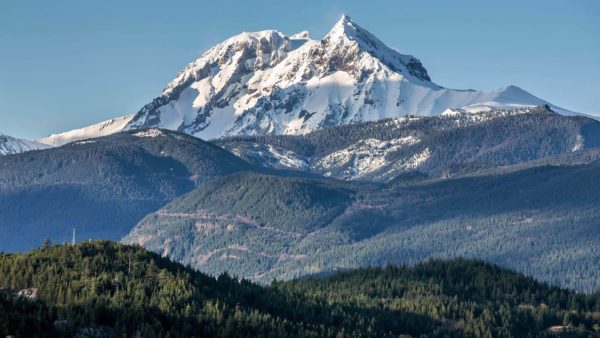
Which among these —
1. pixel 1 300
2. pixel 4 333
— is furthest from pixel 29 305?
pixel 4 333

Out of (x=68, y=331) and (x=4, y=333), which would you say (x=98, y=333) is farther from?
(x=4, y=333)

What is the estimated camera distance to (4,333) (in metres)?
180

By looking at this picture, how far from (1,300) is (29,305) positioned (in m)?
4.26

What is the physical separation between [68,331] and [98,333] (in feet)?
19.3

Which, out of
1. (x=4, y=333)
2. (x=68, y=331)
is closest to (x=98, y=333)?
(x=68, y=331)

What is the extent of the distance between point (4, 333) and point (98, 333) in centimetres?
1969

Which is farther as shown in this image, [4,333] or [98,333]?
[98,333]

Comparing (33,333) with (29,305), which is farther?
(29,305)

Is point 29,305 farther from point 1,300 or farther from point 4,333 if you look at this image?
point 4,333

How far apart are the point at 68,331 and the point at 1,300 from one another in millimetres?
8589

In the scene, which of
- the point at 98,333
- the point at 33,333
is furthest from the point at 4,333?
the point at 98,333

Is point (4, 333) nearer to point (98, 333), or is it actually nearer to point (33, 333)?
point (33, 333)

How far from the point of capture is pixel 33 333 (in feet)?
615

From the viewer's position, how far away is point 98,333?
651 feet
